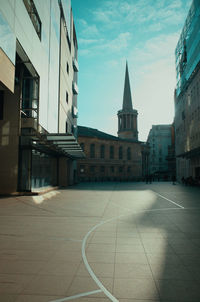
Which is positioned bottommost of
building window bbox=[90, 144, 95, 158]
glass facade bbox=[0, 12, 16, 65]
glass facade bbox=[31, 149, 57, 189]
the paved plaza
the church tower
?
the paved plaza

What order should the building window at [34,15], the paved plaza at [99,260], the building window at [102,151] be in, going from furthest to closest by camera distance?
the building window at [102,151] < the building window at [34,15] < the paved plaza at [99,260]

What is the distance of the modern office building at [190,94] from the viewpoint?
36125 millimetres

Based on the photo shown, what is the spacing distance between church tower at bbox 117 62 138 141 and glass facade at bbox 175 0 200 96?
45.7 meters

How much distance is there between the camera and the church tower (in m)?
94.4

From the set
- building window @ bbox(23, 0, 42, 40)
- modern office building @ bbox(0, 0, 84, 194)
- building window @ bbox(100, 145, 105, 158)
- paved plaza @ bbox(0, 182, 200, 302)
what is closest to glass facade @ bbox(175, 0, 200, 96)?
modern office building @ bbox(0, 0, 84, 194)

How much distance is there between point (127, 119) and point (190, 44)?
184ft

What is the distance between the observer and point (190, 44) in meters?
39.7

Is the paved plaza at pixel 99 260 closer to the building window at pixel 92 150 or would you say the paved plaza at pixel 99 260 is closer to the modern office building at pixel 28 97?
the modern office building at pixel 28 97

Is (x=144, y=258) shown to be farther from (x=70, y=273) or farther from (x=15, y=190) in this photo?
(x=15, y=190)

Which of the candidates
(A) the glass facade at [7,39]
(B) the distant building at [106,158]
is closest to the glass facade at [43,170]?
(A) the glass facade at [7,39]

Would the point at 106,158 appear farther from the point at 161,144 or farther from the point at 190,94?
the point at 161,144

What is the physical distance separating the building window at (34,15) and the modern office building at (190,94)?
24.7 m

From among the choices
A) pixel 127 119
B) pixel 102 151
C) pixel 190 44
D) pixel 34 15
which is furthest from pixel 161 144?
pixel 34 15

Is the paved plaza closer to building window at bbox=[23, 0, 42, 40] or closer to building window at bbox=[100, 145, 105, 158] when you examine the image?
building window at bbox=[23, 0, 42, 40]
